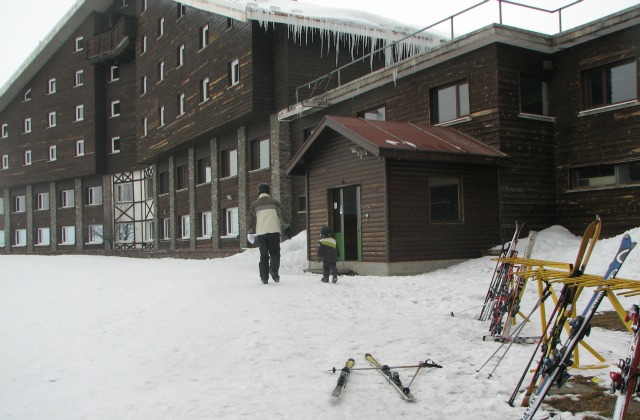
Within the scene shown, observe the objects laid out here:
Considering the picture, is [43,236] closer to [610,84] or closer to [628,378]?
[610,84]

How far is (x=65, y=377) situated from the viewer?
537cm

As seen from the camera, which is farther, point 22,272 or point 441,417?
point 22,272

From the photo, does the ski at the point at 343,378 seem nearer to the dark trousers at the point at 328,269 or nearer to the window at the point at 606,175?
the dark trousers at the point at 328,269

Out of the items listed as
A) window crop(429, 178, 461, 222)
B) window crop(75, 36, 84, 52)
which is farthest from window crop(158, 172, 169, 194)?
window crop(429, 178, 461, 222)

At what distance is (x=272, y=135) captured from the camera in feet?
76.1

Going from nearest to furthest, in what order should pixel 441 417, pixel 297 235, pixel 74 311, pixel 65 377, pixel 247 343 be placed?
pixel 441 417 → pixel 65 377 → pixel 247 343 → pixel 74 311 → pixel 297 235

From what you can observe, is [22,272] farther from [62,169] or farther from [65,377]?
[62,169]

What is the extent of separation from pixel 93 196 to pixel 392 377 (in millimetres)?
38747

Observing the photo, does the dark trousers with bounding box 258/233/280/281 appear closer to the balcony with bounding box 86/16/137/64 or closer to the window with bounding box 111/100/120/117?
the balcony with bounding box 86/16/137/64

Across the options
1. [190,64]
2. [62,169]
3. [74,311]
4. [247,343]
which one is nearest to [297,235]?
[190,64]

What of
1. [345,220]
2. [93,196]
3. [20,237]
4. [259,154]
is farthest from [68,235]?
[345,220]

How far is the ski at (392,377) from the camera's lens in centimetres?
453

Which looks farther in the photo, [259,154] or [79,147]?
[79,147]

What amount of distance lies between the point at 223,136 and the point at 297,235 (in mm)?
7986
